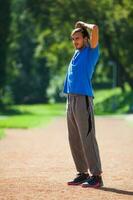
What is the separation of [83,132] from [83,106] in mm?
332

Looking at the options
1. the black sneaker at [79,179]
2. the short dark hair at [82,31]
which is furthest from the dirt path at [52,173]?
the short dark hair at [82,31]

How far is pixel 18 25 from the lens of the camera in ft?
266

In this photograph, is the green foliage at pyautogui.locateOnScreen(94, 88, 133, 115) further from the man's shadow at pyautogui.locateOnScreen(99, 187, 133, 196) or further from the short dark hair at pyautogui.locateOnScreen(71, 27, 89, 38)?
the man's shadow at pyautogui.locateOnScreen(99, 187, 133, 196)

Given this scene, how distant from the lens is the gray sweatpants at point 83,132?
355 inches

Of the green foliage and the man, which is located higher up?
the man

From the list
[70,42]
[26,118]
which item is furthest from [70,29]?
[26,118]

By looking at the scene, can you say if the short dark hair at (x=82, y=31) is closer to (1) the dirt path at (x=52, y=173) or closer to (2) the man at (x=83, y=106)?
(2) the man at (x=83, y=106)

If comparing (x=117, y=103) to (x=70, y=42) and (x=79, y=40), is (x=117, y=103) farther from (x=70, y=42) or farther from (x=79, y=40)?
(x=79, y=40)

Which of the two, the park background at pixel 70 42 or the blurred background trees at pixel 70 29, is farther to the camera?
the blurred background trees at pixel 70 29

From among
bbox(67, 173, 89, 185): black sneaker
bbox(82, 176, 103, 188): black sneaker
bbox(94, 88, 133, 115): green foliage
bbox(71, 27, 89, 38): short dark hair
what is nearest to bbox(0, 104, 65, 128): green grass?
bbox(94, 88, 133, 115): green foliage

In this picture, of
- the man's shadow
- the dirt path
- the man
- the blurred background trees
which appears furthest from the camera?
the blurred background trees

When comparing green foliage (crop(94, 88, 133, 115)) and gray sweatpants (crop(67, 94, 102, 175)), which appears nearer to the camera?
gray sweatpants (crop(67, 94, 102, 175))

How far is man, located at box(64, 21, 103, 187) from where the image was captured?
29.6ft

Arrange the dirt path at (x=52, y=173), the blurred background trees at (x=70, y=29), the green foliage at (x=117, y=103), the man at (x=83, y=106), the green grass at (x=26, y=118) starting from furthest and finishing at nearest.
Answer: the green foliage at (x=117, y=103) → the blurred background trees at (x=70, y=29) → the green grass at (x=26, y=118) → the man at (x=83, y=106) → the dirt path at (x=52, y=173)
